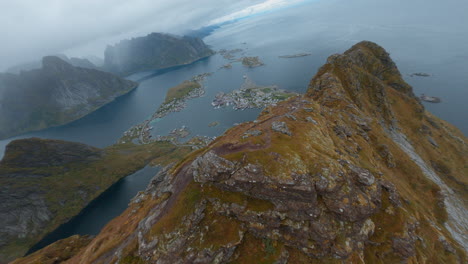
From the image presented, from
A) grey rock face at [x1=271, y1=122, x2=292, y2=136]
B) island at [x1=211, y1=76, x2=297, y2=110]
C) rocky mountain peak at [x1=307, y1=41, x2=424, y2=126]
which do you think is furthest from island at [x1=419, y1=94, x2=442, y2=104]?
grey rock face at [x1=271, y1=122, x2=292, y2=136]

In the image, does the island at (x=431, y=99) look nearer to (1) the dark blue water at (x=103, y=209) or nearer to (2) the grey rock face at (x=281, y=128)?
(2) the grey rock face at (x=281, y=128)

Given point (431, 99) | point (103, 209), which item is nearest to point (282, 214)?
point (103, 209)

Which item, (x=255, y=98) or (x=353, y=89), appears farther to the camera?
(x=255, y=98)

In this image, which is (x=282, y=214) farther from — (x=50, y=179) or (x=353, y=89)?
(x=50, y=179)

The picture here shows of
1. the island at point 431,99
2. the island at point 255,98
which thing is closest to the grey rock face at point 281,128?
the island at point 255,98

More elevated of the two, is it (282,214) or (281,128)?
(281,128)

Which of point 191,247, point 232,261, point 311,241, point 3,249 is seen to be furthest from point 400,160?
point 3,249

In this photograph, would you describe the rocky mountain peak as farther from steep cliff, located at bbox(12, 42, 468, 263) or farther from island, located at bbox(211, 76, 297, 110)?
island, located at bbox(211, 76, 297, 110)
